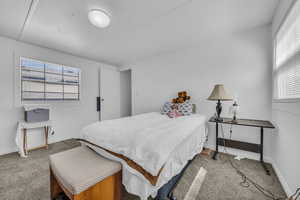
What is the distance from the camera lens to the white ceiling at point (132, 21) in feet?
5.23

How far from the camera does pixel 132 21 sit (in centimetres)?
195

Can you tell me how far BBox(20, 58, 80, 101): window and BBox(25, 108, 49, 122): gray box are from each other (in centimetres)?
40

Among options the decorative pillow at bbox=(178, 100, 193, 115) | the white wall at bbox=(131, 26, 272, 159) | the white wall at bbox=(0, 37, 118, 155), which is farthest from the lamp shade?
the white wall at bbox=(0, 37, 118, 155)

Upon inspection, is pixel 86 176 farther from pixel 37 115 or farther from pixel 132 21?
pixel 37 115

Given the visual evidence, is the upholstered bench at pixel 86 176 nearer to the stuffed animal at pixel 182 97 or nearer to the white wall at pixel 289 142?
the white wall at pixel 289 142

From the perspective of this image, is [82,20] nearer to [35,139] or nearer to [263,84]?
[35,139]

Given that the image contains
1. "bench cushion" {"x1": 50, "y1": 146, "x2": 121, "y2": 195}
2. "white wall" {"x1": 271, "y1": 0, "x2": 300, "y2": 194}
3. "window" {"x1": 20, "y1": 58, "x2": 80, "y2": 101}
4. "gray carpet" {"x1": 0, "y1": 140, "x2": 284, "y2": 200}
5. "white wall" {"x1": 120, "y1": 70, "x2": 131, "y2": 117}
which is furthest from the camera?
"white wall" {"x1": 120, "y1": 70, "x2": 131, "y2": 117}

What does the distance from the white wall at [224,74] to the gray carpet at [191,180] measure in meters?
0.64

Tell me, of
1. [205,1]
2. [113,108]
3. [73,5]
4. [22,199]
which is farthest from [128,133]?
[113,108]

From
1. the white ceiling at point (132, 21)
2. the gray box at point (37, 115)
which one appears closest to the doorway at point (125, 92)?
the white ceiling at point (132, 21)

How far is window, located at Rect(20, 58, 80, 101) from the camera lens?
2670 millimetres

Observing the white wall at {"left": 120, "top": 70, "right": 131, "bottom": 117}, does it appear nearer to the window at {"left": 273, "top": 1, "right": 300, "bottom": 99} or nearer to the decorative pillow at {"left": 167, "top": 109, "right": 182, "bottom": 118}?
the decorative pillow at {"left": 167, "top": 109, "right": 182, "bottom": 118}

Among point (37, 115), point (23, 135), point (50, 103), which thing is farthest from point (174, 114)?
point (23, 135)

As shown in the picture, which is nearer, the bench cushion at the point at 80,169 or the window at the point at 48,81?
the bench cushion at the point at 80,169
